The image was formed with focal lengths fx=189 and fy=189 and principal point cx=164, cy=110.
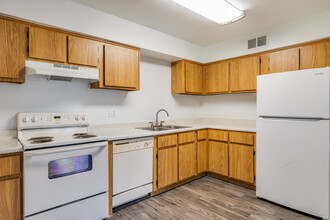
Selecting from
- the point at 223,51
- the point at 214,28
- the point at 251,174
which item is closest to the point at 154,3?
the point at 214,28

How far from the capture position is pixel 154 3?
7.25 feet

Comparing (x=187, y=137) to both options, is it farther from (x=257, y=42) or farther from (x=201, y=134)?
(x=257, y=42)

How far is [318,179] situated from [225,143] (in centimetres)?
125

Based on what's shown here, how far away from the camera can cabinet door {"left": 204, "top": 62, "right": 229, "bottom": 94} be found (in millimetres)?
3428

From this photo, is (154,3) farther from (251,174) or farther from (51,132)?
(251,174)

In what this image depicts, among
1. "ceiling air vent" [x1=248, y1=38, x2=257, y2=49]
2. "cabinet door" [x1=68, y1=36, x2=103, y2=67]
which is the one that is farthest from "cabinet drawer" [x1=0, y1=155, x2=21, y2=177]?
"ceiling air vent" [x1=248, y1=38, x2=257, y2=49]

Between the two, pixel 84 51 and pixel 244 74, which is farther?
pixel 244 74

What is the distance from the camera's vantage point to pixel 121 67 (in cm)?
255

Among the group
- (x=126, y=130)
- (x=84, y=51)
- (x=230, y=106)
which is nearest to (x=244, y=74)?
(x=230, y=106)

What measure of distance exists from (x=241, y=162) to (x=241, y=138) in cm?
37

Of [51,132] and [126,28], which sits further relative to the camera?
[126,28]

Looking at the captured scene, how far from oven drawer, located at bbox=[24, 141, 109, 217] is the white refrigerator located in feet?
6.54

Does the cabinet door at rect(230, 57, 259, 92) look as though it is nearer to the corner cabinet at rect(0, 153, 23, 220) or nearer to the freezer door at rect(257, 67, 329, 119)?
the freezer door at rect(257, 67, 329, 119)

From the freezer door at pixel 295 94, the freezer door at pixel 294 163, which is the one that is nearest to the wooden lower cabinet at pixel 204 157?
the freezer door at pixel 294 163
